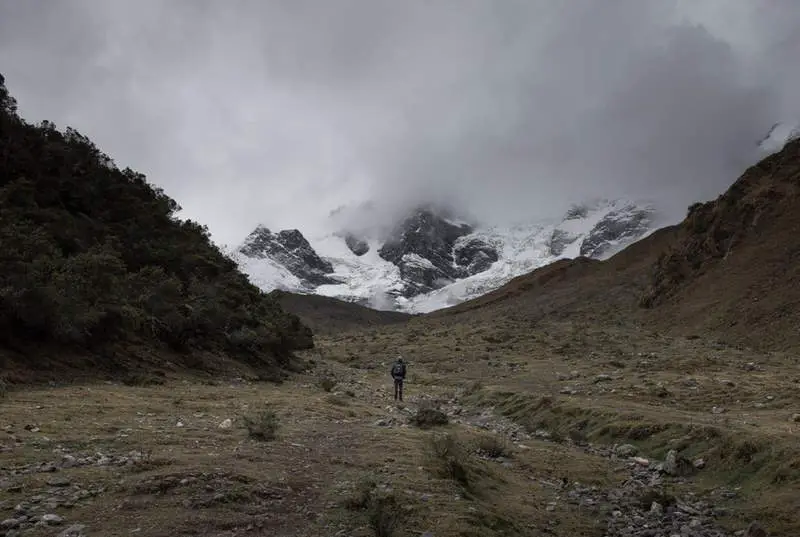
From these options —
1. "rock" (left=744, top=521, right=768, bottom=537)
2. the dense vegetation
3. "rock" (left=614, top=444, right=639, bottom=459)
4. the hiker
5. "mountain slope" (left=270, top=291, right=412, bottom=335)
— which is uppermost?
"mountain slope" (left=270, top=291, right=412, bottom=335)

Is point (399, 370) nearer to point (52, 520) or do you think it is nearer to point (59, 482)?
point (59, 482)

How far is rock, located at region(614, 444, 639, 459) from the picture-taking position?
13.5 m

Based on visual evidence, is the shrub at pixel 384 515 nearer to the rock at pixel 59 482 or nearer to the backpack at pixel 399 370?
the rock at pixel 59 482

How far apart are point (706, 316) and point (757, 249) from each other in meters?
9.42

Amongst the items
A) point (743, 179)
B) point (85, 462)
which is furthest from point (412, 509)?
point (743, 179)

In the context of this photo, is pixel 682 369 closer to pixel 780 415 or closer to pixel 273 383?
pixel 780 415

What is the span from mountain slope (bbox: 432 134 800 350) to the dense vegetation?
95.6 feet

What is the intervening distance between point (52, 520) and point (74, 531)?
1.52ft

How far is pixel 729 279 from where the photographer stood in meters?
49.5

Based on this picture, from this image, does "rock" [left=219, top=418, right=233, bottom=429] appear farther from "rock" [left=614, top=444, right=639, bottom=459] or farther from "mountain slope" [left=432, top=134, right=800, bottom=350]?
"mountain slope" [left=432, top=134, right=800, bottom=350]

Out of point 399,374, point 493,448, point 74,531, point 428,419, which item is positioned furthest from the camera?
point 399,374

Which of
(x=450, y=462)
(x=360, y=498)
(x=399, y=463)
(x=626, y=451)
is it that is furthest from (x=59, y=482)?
(x=626, y=451)

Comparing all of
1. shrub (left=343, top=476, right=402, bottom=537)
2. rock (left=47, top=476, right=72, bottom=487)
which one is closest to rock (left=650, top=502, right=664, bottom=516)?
shrub (left=343, top=476, right=402, bottom=537)

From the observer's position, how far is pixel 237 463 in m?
10.5
